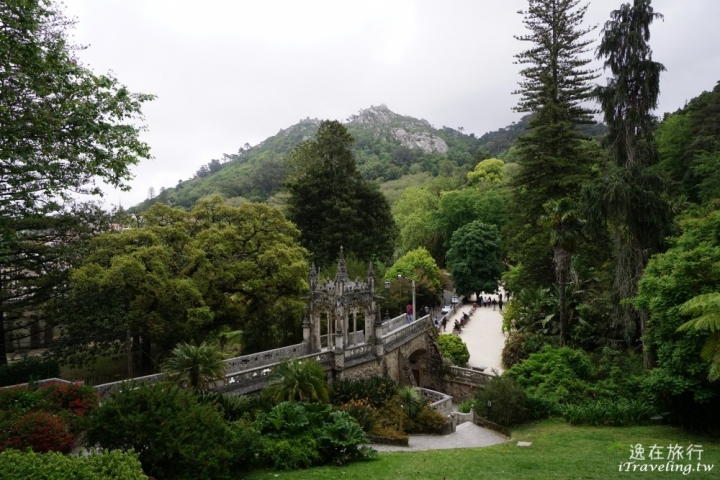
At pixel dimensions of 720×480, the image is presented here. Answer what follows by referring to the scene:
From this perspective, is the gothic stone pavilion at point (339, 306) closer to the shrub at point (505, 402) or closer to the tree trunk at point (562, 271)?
the shrub at point (505, 402)

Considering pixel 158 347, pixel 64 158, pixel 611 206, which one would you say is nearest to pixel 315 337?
pixel 158 347

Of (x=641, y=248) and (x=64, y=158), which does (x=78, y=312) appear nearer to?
(x=64, y=158)

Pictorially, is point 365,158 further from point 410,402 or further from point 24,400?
point 24,400

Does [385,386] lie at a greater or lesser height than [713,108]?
lesser

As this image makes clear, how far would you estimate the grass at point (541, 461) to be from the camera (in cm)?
1020

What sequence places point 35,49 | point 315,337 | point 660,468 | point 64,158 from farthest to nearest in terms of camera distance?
point 315,337, point 64,158, point 35,49, point 660,468

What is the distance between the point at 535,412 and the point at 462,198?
39263mm

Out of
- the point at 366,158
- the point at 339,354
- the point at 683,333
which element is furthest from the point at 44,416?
the point at 366,158

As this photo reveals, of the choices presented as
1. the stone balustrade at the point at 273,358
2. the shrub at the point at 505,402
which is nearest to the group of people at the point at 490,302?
the stone balustrade at the point at 273,358

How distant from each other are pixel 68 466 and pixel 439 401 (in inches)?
655

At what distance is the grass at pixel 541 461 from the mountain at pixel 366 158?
49.1 m

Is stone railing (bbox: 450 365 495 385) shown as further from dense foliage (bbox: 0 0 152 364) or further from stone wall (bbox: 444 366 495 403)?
dense foliage (bbox: 0 0 152 364)

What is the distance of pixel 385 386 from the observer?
19.2m

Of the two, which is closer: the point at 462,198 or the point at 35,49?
the point at 35,49
